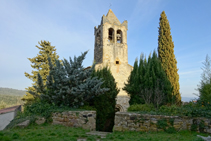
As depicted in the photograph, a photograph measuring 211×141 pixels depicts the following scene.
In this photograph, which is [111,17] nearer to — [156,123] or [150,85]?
[150,85]

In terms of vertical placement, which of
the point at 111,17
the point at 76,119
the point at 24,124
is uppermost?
the point at 111,17

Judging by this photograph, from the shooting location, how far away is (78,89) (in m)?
8.36

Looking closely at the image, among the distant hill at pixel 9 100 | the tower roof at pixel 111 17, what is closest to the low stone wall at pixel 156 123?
the tower roof at pixel 111 17

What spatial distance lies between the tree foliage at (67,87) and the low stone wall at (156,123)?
278 cm

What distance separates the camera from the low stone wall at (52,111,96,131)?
725cm

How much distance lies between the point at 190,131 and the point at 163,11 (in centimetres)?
1184

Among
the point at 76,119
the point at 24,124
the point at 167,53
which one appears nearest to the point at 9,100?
the point at 24,124

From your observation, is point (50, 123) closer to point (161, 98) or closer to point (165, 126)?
point (165, 126)

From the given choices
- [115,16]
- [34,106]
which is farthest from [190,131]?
[115,16]

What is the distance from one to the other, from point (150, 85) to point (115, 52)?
838 cm

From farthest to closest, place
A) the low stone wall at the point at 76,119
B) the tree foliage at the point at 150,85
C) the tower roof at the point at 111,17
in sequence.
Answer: the tower roof at the point at 111,17 < the tree foliage at the point at 150,85 < the low stone wall at the point at 76,119

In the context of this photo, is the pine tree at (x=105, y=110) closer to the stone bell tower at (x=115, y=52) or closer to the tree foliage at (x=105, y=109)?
the tree foliage at (x=105, y=109)

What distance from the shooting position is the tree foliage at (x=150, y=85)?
32.9 feet

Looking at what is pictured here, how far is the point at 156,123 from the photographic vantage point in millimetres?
6055
